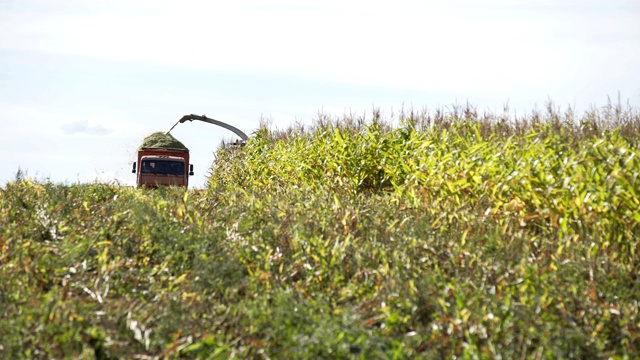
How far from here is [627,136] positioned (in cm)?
838

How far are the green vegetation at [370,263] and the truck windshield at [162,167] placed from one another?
14485 millimetres

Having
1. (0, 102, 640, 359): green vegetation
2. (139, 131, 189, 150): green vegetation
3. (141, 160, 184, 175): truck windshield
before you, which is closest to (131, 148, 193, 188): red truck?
(141, 160, 184, 175): truck windshield

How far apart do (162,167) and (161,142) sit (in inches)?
122

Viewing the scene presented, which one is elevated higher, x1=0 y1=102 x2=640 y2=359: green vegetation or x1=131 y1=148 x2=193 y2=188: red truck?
x1=131 y1=148 x2=193 y2=188: red truck

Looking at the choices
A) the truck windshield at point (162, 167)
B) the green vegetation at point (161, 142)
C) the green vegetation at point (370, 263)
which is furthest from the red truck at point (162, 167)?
the green vegetation at point (370, 263)

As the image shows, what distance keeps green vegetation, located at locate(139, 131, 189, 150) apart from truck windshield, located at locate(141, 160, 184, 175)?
101 inches

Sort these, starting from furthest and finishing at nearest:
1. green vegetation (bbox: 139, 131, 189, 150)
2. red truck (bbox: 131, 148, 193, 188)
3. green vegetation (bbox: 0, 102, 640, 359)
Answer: green vegetation (bbox: 139, 131, 189, 150)
red truck (bbox: 131, 148, 193, 188)
green vegetation (bbox: 0, 102, 640, 359)

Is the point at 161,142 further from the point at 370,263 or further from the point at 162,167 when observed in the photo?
the point at 370,263

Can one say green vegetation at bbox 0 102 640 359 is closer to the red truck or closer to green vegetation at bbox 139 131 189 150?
the red truck

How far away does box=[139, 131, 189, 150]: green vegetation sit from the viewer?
27.8 meters

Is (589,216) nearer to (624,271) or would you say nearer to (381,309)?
(624,271)

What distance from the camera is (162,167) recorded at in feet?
82.1

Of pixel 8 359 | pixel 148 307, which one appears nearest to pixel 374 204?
pixel 148 307

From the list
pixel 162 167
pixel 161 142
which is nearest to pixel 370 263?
pixel 162 167
